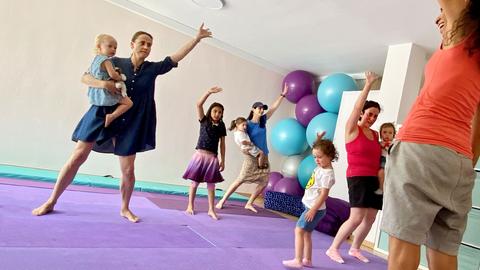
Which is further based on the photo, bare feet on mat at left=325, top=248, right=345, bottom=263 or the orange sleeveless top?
bare feet on mat at left=325, top=248, right=345, bottom=263

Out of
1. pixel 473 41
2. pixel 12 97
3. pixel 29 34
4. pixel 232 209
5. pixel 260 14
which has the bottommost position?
pixel 232 209

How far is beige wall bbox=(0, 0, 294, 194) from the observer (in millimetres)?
4531

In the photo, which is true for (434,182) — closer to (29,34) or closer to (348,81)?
(348,81)

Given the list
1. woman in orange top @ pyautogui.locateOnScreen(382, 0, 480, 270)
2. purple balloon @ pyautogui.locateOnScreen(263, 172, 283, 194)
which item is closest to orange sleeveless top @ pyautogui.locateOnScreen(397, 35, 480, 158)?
woman in orange top @ pyautogui.locateOnScreen(382, 0, 480, 270)

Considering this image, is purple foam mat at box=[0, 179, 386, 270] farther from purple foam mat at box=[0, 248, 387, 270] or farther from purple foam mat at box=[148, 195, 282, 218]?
purple foam mat at box=[148, 195, 282, 218]

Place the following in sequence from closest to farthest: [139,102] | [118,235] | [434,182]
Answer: [434,182] → [118,235] → [139,102]

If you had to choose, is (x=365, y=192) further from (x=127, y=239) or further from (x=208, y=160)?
(x=127, y=239)

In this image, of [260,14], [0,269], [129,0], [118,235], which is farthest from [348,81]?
[0,269]

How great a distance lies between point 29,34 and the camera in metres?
4.61

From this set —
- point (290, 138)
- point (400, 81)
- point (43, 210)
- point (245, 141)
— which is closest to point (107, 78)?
point (43, 210)

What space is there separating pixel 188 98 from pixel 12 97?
8.01ft

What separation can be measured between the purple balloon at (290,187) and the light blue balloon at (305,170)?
0.10 m

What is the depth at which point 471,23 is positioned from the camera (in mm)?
1078

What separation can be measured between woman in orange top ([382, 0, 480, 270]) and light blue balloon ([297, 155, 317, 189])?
4.14 m
